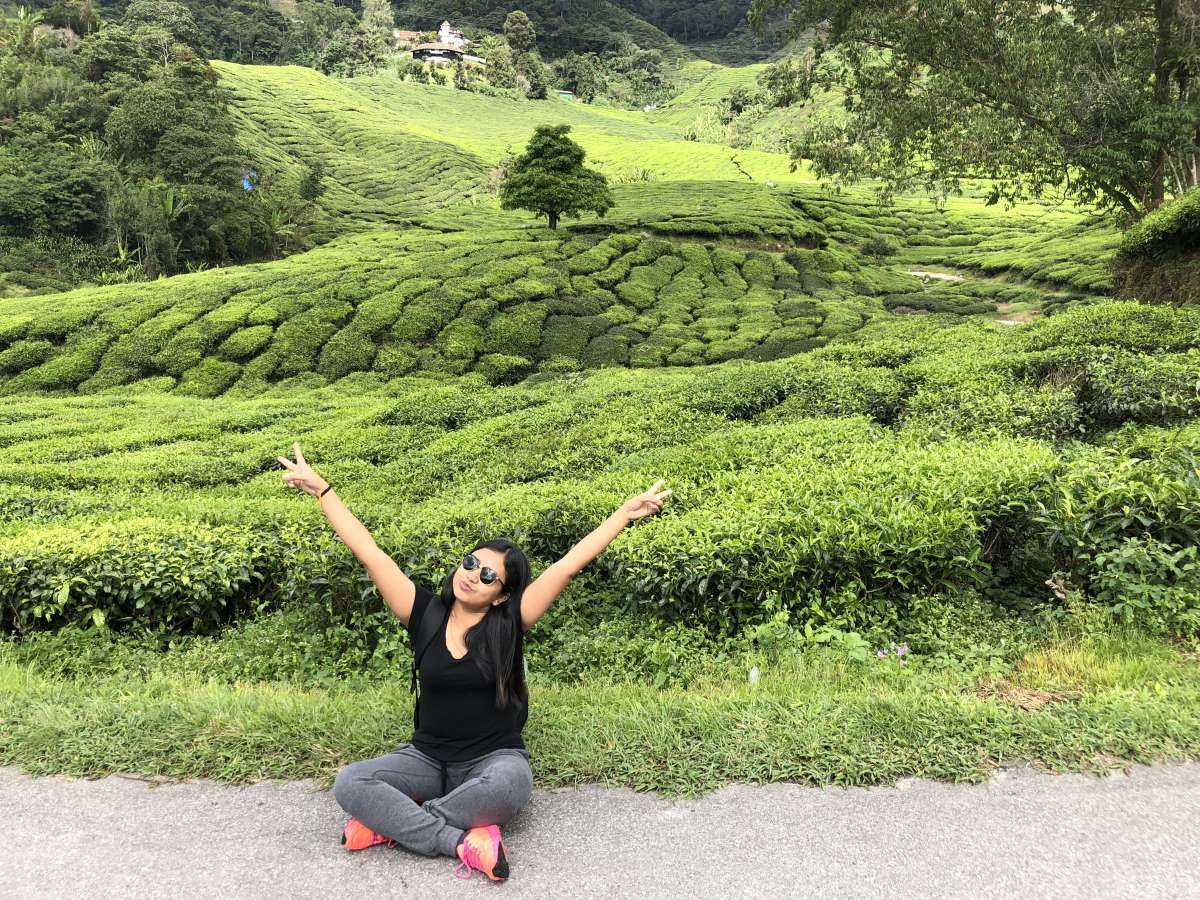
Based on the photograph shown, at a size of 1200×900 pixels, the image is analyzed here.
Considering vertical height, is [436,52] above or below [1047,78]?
above

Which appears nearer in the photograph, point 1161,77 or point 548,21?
point 1161,77

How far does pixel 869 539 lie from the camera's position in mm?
3928

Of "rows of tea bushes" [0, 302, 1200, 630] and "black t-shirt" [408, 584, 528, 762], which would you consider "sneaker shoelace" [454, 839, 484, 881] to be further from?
"rows of tea bushes" [0, 302, 1200, 630]

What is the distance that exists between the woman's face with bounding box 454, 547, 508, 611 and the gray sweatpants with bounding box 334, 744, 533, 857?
56cm

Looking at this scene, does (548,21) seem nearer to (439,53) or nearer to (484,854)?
(439,53)

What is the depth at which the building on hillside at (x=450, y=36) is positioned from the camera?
99375 mm

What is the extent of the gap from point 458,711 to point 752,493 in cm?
277

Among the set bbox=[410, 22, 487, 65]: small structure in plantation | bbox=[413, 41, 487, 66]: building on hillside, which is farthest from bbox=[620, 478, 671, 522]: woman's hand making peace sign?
bbox=[413, 41, 487, 66]: building on hillside

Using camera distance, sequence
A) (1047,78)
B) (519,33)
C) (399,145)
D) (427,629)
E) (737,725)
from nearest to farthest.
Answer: (427,629) < (737,725) < (1047,78) < (399,145) < (519,33)

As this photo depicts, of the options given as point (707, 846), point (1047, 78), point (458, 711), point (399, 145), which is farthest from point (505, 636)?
point (399, 145)

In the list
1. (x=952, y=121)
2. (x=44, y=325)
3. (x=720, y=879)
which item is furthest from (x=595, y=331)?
(x=720, y=879)

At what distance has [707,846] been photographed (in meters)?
2.41

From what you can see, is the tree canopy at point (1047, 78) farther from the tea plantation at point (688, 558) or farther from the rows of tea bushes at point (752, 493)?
the rows of tea bushes at point (752, 493)

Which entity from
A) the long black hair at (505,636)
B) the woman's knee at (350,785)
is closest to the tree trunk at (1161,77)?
the long black hair at (505,636)
